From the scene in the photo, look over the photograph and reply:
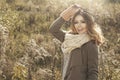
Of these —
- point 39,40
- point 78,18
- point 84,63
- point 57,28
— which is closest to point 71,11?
point 78,18

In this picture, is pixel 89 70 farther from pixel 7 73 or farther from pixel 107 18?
pixel 107 18

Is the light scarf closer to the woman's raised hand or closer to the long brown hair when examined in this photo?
the long brown hair

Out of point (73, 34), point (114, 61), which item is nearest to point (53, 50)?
point (114, 61)

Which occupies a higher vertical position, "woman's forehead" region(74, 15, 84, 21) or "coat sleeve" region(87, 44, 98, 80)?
"woman's forehead" region(74, 15, 84, 21)

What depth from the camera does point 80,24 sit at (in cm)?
376

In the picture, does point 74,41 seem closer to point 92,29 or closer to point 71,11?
point 92,29

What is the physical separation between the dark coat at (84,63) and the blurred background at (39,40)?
11.9 ft

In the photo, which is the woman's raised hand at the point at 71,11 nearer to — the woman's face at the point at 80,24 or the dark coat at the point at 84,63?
the woman's face at the point at 80,24

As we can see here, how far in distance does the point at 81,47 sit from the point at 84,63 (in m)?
0.16

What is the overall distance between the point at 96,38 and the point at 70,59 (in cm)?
32

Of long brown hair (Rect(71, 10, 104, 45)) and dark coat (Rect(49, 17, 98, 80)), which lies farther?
long brown hair (Rect(71, 10, 104, 45))

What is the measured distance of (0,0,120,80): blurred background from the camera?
745cm

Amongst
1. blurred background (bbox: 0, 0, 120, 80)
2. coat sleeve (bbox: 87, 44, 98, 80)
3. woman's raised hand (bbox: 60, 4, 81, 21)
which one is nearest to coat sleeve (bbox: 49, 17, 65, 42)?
woman's raised hand (bbox: 60, 4, 81, 21)

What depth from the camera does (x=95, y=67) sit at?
3.54m
